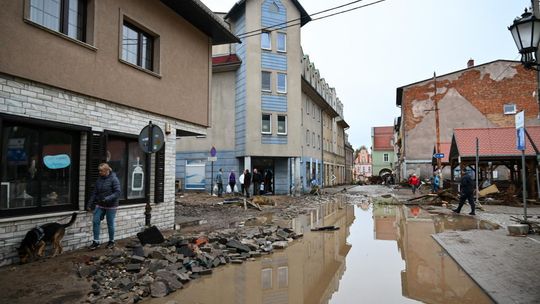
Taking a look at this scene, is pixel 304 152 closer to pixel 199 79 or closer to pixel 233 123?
pixel 233 123

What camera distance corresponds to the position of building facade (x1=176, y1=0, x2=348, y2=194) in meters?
27.5

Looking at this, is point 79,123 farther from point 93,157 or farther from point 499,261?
point 499,261

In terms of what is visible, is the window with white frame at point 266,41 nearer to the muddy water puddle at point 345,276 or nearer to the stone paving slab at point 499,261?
the muddy water puddle at point 345,276

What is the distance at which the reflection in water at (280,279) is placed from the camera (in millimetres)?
5496

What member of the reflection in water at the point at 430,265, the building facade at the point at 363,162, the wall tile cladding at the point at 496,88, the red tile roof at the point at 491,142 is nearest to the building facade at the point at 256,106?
the red tile roof at the point at 491,142

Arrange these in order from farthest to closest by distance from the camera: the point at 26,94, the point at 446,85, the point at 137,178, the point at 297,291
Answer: the point at 446,85 < the point at 137,178 < the point at 26,94 < the point at 297,291

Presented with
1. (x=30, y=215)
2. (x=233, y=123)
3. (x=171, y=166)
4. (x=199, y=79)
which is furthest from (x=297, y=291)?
(x=233, y=123)

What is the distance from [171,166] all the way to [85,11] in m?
4.97

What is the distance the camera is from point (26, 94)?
7012 millimetres

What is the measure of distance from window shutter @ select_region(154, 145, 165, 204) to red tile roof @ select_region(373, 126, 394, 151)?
81.1 meters

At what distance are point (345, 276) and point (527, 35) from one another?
5.12 metres

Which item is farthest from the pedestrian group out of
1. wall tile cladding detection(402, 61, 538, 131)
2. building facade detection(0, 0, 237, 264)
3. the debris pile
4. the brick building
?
wall tile cladding detection(402, 61, 538, 131)

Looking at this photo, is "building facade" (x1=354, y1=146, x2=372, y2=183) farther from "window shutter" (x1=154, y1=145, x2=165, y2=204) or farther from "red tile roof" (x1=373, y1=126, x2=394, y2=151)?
"window shutter" (x1=154, y1=145, x2=165, y2=204)

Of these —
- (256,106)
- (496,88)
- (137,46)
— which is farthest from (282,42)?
(496,88)
